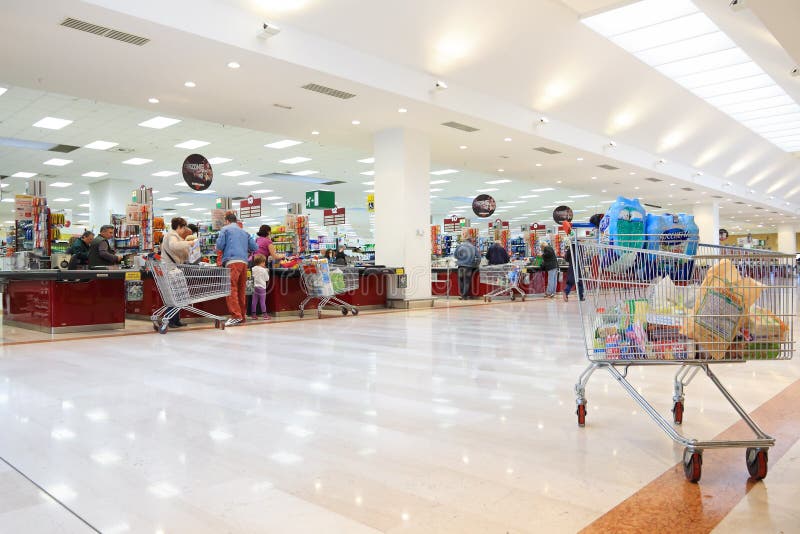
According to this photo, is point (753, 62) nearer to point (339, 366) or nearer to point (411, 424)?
point (339, 366)

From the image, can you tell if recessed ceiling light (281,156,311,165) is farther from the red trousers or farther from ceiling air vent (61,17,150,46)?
ceiling air vent (61,17,150,46)

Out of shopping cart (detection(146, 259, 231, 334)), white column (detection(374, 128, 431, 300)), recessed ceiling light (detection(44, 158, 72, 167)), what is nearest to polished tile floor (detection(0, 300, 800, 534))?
shopping cart (detection(146, 259, 231, 334))

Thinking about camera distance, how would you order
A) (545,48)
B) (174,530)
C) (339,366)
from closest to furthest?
1. (174,530)
2. (339,366)
3. (545,48)

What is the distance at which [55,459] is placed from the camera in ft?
7.93

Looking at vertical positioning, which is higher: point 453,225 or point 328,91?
point 328,91

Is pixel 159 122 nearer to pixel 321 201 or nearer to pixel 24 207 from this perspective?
pixel 24 207

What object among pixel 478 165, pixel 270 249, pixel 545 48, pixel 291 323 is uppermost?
pixel 545 48

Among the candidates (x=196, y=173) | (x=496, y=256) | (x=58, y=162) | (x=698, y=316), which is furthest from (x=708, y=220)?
A: (x=698, y=316)

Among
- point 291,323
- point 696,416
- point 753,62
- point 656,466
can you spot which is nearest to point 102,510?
point 656,466

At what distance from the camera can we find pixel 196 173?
10.7 metres

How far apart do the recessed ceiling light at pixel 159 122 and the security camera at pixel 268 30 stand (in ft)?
17.3

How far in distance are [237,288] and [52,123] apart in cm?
679

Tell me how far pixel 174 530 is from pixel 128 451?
2.98ft

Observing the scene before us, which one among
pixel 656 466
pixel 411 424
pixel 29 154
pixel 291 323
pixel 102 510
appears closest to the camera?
pixel 102 510
